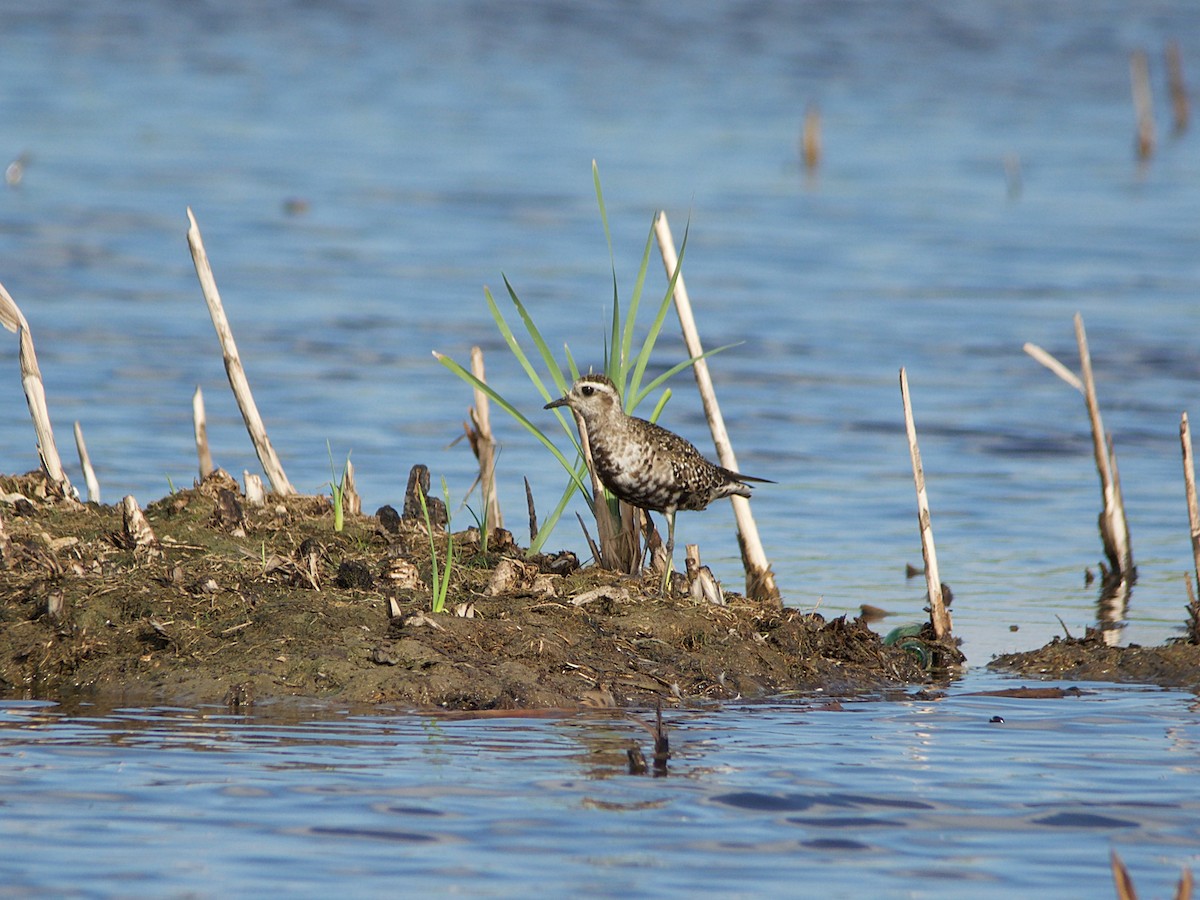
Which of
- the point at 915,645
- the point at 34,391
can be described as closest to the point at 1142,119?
the point at 915,645

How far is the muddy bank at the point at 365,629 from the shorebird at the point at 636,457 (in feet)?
1.51

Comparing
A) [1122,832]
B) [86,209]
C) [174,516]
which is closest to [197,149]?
[86,209]

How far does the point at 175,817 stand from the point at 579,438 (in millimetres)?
3975

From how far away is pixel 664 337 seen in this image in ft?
63.8

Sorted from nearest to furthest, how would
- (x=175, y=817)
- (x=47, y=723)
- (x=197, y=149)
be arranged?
1. (x=175, y=817)
2. (x=47, y=723)
3. (x=197, y=149)

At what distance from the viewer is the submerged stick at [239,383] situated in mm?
10148

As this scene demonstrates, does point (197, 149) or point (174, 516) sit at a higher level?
point (197, 149)

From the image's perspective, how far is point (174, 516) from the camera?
9.56 meters

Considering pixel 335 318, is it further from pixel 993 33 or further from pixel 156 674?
pixel 993 33

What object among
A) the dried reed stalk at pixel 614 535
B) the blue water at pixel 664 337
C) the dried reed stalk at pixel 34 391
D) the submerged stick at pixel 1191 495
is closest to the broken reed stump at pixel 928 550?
the blue water at pixel 664 337

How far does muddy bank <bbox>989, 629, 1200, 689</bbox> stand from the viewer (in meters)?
9.12

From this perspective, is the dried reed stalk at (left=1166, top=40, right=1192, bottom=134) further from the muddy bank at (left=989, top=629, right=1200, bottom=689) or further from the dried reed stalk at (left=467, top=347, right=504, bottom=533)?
the dried reed stalk at (left=467, top=347, right=504, bottom=533)

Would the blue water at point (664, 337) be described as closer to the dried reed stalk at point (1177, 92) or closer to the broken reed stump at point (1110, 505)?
the broken reed stump at point (1110, 505)

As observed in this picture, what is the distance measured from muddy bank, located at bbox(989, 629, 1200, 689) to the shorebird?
195cm
